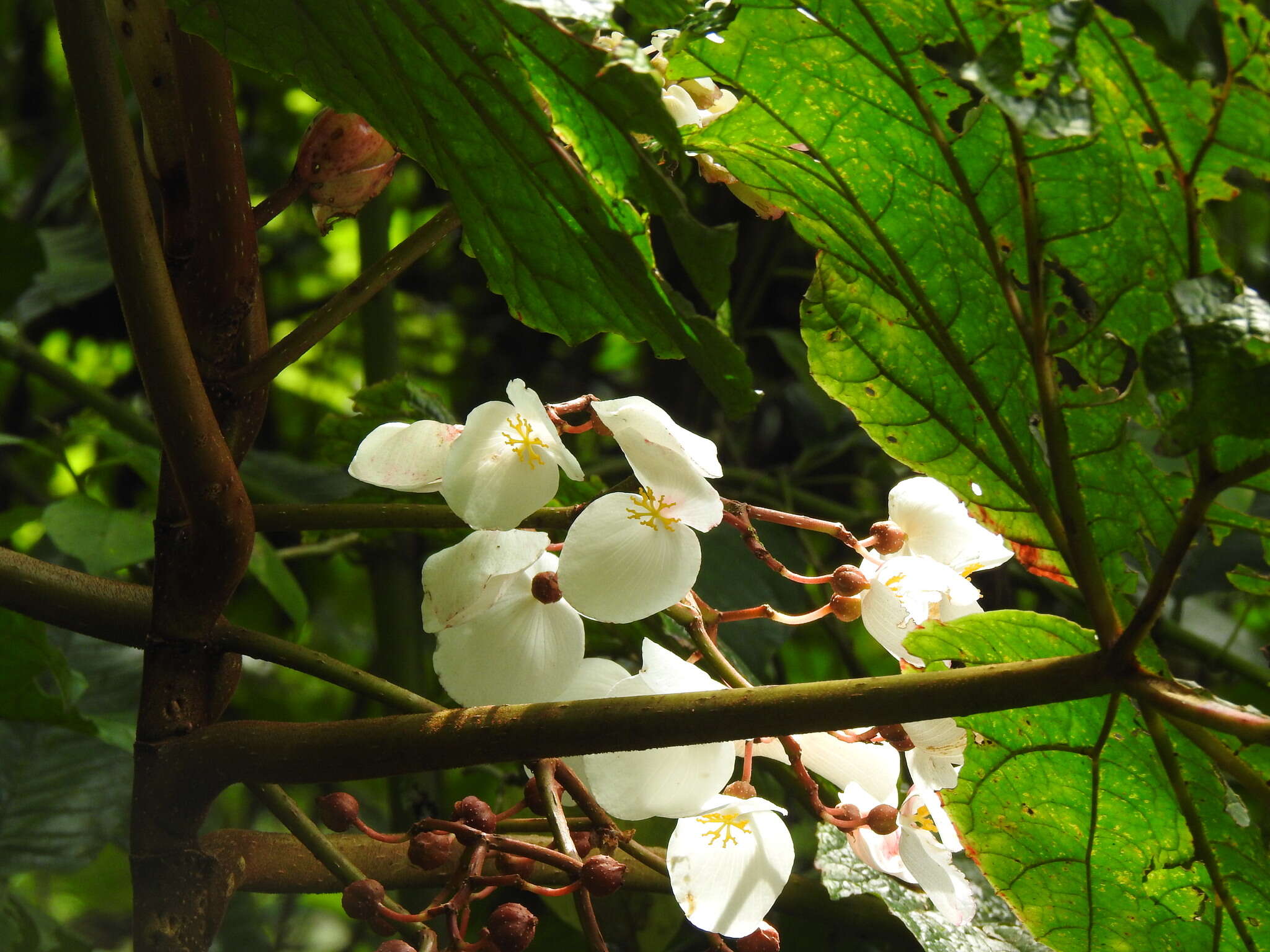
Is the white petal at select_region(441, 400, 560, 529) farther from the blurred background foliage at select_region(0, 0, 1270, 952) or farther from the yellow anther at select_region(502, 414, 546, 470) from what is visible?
the blurred background foliage at select_region(0, 0, 1270, 952)

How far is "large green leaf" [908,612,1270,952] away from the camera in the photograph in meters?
0.40

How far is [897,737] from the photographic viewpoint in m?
0.43

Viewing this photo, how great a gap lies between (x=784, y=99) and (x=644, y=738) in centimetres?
21

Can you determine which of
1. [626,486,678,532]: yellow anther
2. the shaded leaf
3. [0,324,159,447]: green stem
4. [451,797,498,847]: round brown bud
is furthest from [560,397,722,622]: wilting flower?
[0,324,159,447]: green stem

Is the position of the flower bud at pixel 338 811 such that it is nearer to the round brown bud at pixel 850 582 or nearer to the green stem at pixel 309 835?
the green stem at pixel 309 835

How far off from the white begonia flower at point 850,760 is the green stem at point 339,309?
0.71 ft

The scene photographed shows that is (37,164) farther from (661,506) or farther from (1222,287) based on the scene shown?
(1222,287)

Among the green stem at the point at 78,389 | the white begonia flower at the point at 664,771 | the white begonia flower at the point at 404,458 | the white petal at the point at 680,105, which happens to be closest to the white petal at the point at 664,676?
the white begonia flower at the point at 664,771

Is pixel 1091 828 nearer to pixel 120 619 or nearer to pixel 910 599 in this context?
pixel 910 599

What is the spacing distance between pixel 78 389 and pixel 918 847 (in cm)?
91

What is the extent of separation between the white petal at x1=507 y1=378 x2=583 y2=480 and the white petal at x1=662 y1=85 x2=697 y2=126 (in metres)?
0.14

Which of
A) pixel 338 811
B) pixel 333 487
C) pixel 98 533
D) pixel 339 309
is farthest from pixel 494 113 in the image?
pixel 333 487

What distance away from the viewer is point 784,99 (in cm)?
38

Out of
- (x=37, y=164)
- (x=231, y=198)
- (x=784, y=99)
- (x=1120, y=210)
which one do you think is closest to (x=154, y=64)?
(x=231, y=198)
